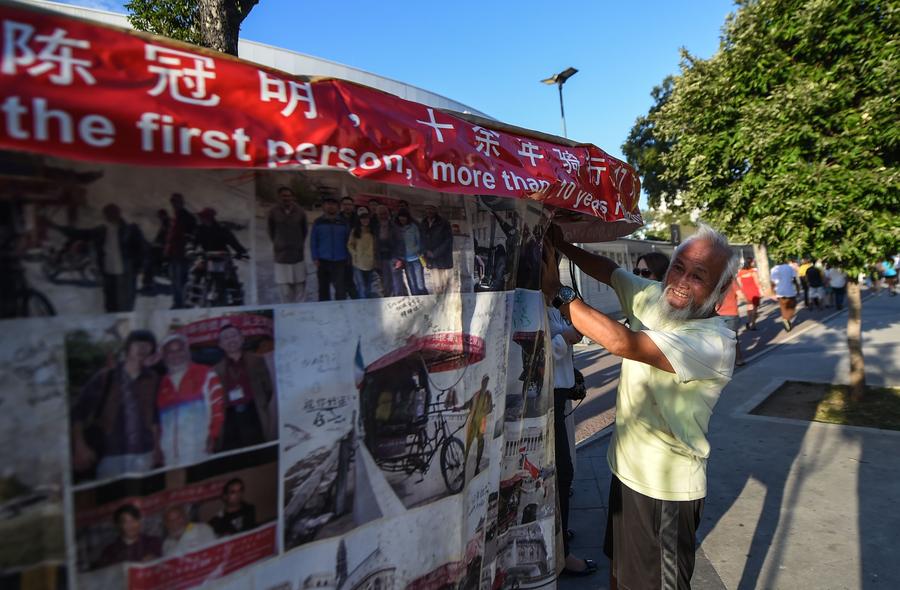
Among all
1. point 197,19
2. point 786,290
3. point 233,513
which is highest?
point 197,19

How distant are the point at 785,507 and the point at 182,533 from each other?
3897mm

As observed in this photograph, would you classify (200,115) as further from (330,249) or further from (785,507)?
(785,507)

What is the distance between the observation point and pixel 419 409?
158cm

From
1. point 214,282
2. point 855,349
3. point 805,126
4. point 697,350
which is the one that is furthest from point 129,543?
point 855,349

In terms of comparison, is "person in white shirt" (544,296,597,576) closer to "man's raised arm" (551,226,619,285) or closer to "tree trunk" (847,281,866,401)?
"man's raised arm" (551,226,619,285)

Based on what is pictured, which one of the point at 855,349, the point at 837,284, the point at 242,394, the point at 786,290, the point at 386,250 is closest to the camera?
the point at 242,394

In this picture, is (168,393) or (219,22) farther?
(219,22)

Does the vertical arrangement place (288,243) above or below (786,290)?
above

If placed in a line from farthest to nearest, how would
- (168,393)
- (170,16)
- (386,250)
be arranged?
(170,16) < (386,250) < (168,393)

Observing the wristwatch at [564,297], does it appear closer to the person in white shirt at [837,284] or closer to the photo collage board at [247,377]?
the photo collage board at [247,377]

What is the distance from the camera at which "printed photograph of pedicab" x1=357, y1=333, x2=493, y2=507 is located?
1.48m

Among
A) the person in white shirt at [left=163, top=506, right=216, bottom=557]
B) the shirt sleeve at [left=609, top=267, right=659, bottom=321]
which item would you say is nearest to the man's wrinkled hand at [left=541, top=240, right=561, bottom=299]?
the shirt sleeve at [left=609, top=267, right=659, bottom=321]

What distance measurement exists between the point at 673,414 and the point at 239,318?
1.62 metres

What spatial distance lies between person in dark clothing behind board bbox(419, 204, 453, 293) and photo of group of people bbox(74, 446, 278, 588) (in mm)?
689
